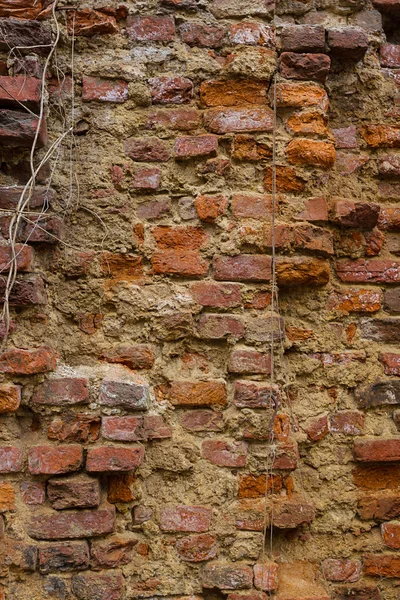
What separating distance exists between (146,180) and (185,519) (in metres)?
1.07

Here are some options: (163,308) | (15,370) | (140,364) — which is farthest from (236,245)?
(15,370)

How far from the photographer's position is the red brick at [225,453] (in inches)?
76.7

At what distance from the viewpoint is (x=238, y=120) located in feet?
6.76

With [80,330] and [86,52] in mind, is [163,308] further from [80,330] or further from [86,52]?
[86,52]

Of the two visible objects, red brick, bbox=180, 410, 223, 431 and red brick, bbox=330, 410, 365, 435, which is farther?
red brick, bbox=330, 410, 365, 435

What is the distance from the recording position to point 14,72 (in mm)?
1998

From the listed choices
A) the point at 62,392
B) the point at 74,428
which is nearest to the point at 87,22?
the point at 62,392

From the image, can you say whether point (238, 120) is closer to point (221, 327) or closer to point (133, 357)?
point (221, 327)

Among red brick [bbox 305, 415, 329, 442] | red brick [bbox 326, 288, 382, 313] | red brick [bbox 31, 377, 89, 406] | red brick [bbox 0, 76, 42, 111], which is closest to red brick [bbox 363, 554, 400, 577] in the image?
red brick [bbox 305, 415, 329, 442]

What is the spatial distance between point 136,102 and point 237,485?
1265mm

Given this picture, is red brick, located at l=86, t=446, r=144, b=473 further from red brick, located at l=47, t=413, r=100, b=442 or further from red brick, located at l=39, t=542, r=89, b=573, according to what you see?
red brick, located at l=39, t=542, r=89, b=573

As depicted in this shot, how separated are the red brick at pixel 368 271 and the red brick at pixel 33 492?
1.19 metres

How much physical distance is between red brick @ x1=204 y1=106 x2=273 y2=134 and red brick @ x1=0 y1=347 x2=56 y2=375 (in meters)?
0.91

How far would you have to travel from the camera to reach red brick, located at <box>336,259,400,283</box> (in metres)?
2.21
